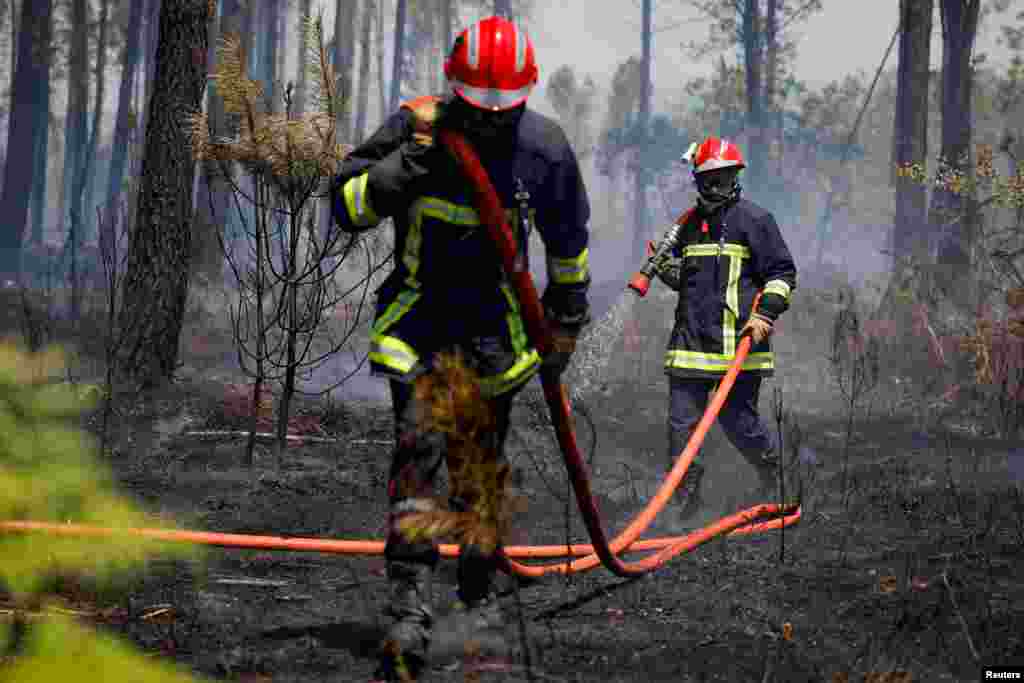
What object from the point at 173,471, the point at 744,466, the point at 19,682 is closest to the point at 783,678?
the point at 19,682

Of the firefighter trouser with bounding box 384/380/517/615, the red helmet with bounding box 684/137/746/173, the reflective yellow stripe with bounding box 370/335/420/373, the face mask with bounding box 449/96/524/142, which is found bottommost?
the firefighter trouser with bounding box 384/380/517/615

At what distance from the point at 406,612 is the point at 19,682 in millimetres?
1954

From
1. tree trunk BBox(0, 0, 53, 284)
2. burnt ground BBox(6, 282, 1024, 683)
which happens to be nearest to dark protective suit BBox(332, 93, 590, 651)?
burnt ground BBox(6, 282, 1024, 683)

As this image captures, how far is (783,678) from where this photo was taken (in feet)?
11.2

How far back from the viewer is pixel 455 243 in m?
3.54

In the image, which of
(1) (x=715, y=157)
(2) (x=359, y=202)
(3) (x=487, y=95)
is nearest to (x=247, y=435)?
(1) (x=715, y=157)

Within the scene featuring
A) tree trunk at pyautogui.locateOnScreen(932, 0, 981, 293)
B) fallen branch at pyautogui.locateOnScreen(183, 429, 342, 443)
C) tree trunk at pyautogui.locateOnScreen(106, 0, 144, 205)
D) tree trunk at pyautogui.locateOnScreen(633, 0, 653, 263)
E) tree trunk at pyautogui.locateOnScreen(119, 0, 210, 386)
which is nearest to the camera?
fallen branch at pyautogui.locateOnScreen(183, 429, 342, 443)

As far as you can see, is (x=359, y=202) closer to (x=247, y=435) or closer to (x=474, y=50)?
(x=474, y=50)

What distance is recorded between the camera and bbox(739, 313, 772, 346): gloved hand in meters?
6.14

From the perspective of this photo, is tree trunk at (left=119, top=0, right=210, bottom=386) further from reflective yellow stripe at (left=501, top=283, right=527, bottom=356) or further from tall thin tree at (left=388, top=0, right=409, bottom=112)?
tall thin tree at (left=388, top=0, right=409, bottom=112)

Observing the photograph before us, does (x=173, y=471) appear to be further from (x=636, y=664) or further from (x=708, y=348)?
(x=636, y=664)

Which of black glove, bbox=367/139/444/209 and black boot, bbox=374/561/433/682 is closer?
black boot, bbox=374/561/433/682

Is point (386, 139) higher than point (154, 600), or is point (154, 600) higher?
point (386, 139)

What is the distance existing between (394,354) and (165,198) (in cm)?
468
